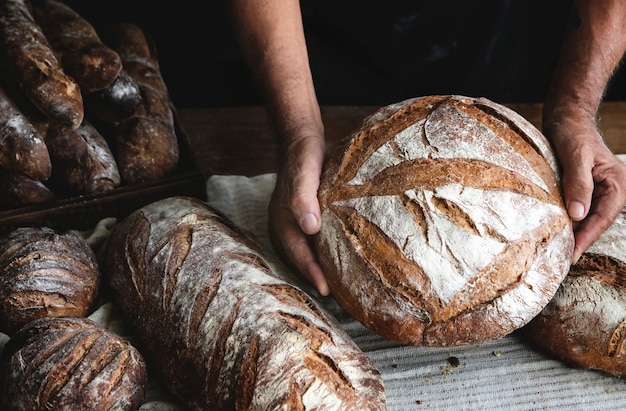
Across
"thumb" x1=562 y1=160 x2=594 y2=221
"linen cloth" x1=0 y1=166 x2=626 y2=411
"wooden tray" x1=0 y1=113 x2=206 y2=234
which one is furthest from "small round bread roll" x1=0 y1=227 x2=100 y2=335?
"thumb" x1=562 y1=160 x2=594 y2=221

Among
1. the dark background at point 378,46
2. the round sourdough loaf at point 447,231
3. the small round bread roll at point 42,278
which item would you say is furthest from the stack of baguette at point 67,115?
the round sourdough loaf at point 447,231

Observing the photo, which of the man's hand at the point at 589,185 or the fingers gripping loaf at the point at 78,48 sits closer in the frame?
the man's hand at the point at 589,185

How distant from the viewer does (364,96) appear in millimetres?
2531

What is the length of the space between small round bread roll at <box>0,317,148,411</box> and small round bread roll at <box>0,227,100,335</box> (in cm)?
12

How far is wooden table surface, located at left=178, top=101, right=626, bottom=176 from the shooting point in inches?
90.2

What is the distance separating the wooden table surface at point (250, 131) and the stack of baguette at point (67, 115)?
13.4 inches

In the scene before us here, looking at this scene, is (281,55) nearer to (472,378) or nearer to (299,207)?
(299,207)

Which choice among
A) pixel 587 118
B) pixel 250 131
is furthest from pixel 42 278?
pixel 587 118

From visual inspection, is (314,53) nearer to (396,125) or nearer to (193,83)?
(193,83)

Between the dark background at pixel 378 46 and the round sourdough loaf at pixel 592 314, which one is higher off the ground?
the dark background at pixel 378 46

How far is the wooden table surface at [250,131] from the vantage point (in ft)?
7.52

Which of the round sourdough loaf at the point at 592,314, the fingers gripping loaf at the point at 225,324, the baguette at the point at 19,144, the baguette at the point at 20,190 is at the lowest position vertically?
the round sourdough loaf at the point at 592,314

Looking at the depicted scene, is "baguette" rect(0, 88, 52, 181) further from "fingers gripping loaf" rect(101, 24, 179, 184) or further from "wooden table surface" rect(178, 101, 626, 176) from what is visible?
"wooden table surface" rect(178, 101, 626, 176)

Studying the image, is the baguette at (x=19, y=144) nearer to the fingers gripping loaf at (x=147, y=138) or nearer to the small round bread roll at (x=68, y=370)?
→ the fingers gripping loaf at (x=147, y=138)
